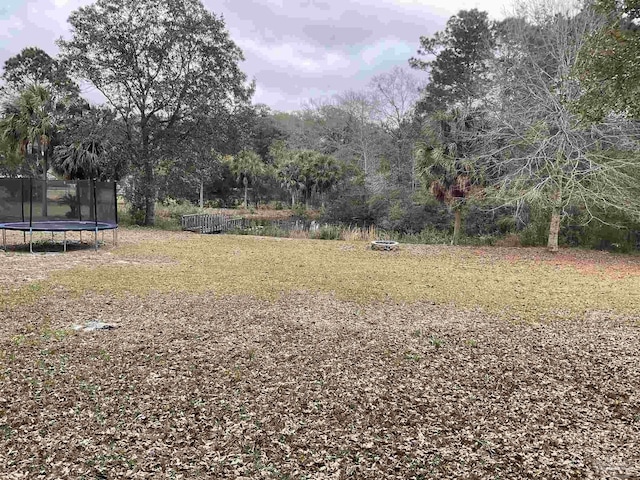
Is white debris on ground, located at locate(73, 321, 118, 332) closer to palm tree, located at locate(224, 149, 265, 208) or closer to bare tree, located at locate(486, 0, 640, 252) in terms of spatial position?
bare tree, located at locate(486, 0, 640, 252)

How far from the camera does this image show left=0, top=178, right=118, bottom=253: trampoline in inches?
411

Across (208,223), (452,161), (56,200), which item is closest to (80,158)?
(208,223)

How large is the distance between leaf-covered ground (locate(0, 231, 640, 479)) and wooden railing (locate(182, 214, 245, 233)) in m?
9.39

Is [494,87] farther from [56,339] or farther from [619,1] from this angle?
[56,339]

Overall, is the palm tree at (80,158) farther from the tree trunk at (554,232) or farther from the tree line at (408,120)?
the tree trunk at (554,232)

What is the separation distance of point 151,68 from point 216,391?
594 inches

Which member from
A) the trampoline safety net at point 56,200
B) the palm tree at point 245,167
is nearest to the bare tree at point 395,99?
the palm tree at point 245,167

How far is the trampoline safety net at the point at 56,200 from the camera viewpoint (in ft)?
34.5

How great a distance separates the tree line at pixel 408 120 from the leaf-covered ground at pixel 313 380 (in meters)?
2.55

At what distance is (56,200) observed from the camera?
11.3 m

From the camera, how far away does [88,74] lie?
14.8m

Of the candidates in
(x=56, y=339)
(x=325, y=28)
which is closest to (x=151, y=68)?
(x=325, y=28)

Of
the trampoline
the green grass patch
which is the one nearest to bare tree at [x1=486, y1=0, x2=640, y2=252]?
the green grass patch

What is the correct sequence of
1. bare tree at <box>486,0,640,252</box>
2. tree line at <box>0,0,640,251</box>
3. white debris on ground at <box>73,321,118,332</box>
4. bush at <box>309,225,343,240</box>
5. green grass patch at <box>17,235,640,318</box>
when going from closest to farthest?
white debris on ground at <box>73,321,118,332</box> → green grass patch at <box>17,235,640,318</box> → bare tree at <box>486,0,640,252</box> → tree line at <box>0,0,640,251</box> → bush at <box>309,225,343,240</box>
